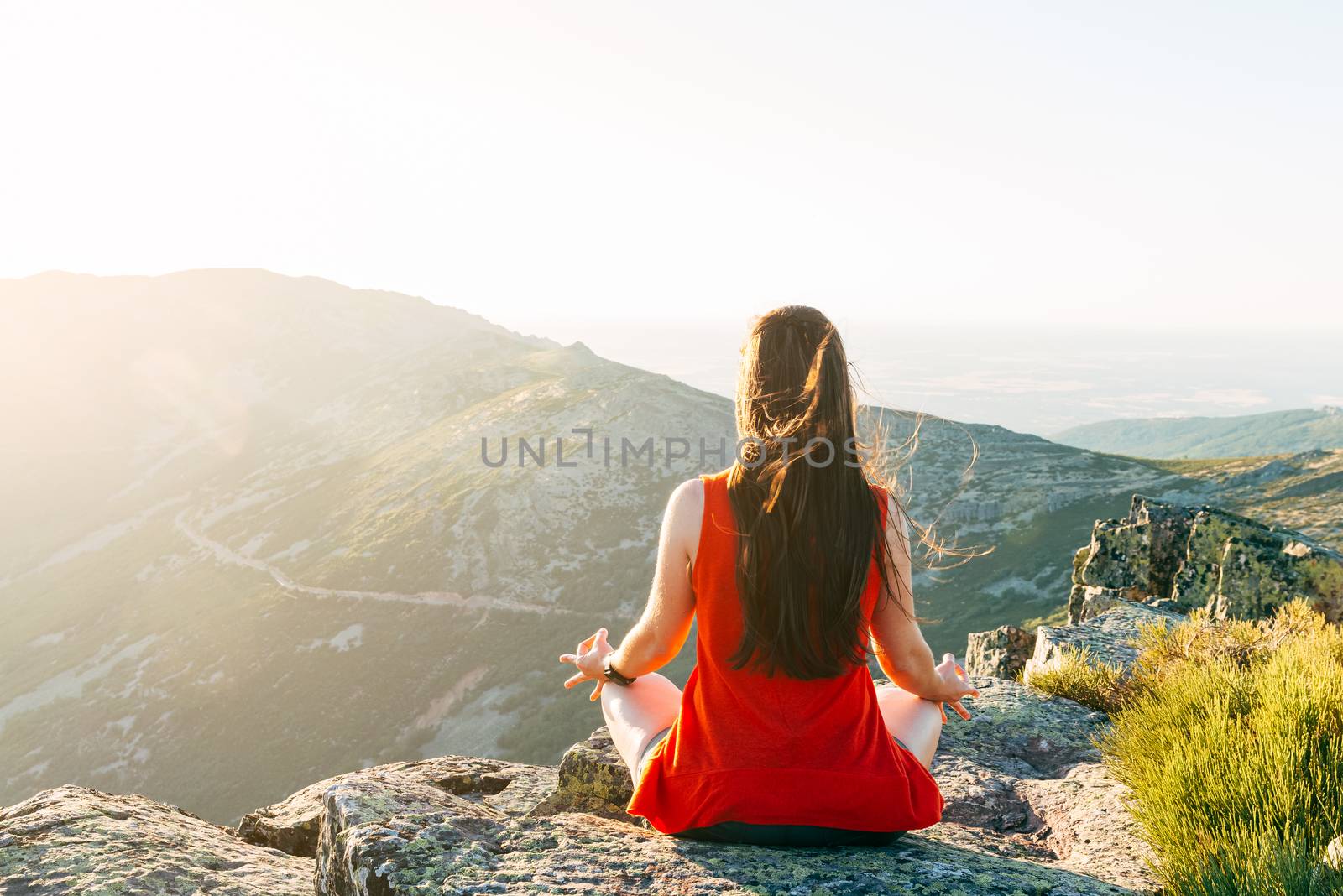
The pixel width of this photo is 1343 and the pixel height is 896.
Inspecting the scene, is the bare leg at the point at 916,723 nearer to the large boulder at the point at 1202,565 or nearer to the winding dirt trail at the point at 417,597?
the large boulder at the point at 1202,565

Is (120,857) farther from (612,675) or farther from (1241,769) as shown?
(1241,769)

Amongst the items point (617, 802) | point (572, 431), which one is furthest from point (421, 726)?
point (617, 802)

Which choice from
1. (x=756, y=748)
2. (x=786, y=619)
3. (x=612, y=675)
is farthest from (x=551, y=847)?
(x=786, y=619)

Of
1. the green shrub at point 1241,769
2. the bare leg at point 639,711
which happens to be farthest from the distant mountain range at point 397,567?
the bare leg at point 639,711

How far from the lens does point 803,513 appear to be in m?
3.59

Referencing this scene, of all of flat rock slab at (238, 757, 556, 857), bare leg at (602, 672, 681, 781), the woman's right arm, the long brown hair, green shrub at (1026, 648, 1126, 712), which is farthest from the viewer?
green shrub at (1026, 648, 1126, 712)

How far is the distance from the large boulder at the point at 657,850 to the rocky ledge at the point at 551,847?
0.04 feet

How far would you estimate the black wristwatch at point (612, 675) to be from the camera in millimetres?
4539

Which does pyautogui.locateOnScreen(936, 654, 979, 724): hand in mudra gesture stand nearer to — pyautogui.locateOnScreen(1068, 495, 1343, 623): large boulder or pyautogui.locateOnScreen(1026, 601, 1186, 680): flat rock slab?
pyautogui.locateOnScreen(1026, 601, 1186, 680): flat rock slab

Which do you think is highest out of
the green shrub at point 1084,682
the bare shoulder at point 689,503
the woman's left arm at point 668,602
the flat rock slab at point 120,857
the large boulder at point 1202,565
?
the bare shoulder at point 689,503

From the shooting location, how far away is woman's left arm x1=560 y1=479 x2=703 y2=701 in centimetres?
375

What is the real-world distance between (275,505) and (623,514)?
2182 inches

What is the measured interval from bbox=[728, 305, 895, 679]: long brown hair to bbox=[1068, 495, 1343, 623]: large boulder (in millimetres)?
8064

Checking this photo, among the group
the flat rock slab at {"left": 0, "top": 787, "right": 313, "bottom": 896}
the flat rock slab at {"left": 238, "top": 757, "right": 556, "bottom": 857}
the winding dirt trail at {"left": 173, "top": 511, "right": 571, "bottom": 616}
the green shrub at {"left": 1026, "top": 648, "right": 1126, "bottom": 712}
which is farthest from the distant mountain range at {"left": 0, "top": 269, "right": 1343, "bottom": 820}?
the flat rock slab at {"left": 0, "top": 787, "right": 313, "bottom": 896}
